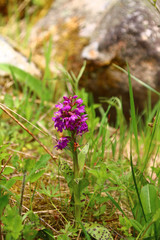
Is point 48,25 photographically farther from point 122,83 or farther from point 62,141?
point 62,141

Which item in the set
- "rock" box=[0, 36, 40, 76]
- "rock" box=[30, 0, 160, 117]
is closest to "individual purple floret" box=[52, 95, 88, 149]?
"rock" box=[30, 0, 160, 117]

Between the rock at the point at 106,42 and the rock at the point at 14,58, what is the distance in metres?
0.35

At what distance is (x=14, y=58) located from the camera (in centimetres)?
307

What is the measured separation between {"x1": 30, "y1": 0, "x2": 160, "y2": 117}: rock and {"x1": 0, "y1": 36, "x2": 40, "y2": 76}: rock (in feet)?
1.15

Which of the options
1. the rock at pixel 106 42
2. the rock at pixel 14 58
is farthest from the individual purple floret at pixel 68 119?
the rock at pixel 14 58

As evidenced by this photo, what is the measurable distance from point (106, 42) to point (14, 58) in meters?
1.12

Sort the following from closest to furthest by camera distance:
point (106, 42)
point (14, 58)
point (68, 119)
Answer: point (68, 119) → point (106, 42) → point (14, 58)

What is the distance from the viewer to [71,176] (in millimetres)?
1051

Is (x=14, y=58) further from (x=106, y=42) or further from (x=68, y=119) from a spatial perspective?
(x=68, y=119)

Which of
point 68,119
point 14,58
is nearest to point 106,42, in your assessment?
point 14,58

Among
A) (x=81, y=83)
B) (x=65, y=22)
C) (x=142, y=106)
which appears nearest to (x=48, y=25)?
(x=65, y=22)

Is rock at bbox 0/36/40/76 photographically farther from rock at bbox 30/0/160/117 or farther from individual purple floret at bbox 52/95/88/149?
individual purple floret at bbox 52/95/88/149

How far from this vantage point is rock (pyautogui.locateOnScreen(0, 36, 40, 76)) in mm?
3021

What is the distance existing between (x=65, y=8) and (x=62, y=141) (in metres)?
3.18
